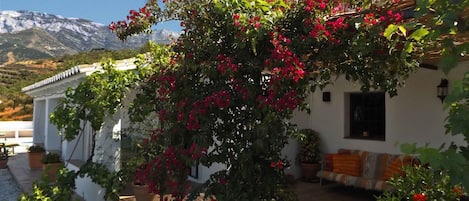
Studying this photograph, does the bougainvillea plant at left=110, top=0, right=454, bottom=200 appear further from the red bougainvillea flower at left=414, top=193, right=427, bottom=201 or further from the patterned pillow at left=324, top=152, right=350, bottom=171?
the patterned pillow at left=324, top=152, right=350, bottom=171

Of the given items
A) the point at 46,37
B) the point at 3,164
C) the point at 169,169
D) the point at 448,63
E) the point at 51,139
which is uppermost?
the point at 46,37

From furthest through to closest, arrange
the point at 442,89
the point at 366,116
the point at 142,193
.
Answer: the point at 366,116
the point at 442,89
the point at 142,193

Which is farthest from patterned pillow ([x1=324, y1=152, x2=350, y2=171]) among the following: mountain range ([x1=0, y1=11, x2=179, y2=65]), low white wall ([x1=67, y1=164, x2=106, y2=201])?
low white wall ([x1=67, y1=164, x2=106, y2=201])

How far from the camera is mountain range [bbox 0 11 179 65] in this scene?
70.2 metres

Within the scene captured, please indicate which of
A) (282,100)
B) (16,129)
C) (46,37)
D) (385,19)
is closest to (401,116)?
(385,19)

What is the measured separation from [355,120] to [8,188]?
9874 mm

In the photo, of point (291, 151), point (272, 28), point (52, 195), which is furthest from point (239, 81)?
point (291, 151)

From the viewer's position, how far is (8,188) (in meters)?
11.5

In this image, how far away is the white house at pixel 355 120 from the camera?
8.34 metres

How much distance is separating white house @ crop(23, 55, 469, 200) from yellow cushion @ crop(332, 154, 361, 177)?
0.64m

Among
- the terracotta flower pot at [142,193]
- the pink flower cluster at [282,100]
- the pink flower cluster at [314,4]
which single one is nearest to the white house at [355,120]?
the terracotta flower pot at [142,193]

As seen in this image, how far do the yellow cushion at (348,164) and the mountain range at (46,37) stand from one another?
516cm

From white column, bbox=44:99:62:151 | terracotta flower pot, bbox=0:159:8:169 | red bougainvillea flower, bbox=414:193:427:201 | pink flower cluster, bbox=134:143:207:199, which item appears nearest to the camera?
red bougainvillea flower, bbox=414:193:427:201

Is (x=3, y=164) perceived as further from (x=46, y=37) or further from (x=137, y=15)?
(x=46, y=37)
